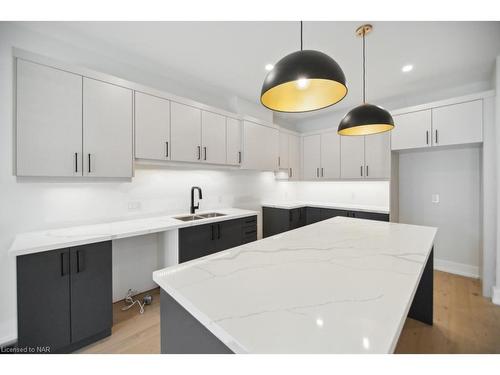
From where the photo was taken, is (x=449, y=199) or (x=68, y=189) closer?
(x=68, y=189)

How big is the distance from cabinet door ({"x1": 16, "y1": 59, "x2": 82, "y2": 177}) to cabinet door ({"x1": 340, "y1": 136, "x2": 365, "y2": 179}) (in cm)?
359

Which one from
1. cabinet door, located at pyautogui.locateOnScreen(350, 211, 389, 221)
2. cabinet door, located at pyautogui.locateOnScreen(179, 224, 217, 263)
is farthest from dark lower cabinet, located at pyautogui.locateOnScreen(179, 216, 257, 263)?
cabinet door, located at pyautogui.locateOnScreen(350, 211, 389, 221)

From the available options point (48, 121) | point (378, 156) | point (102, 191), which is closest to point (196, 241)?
point (102, 191)

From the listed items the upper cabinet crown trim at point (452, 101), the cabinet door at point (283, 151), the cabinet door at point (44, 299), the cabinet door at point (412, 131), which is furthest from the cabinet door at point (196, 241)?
the upper cabinet crown trim at point (452, 101)

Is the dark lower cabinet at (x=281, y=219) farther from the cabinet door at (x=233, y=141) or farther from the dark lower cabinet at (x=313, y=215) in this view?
the cabinet door at (x=233, y=141)

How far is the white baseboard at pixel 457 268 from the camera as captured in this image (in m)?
3.03

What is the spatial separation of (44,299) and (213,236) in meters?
1.48

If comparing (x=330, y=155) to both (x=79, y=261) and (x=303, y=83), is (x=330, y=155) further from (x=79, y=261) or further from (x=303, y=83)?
(x=79, y=261)

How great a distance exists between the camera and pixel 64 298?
159cm

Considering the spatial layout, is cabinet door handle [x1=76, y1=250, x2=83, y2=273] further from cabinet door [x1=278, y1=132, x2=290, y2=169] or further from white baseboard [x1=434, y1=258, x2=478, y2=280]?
white baseboard [x1=434, y1=258, x2=478, y2=280]

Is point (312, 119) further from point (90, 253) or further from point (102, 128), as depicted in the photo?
point (90, 253)

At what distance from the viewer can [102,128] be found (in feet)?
6.57

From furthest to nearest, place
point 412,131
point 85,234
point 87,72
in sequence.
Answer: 1. point 412,131
2. point 87,72
3. point 85,234
